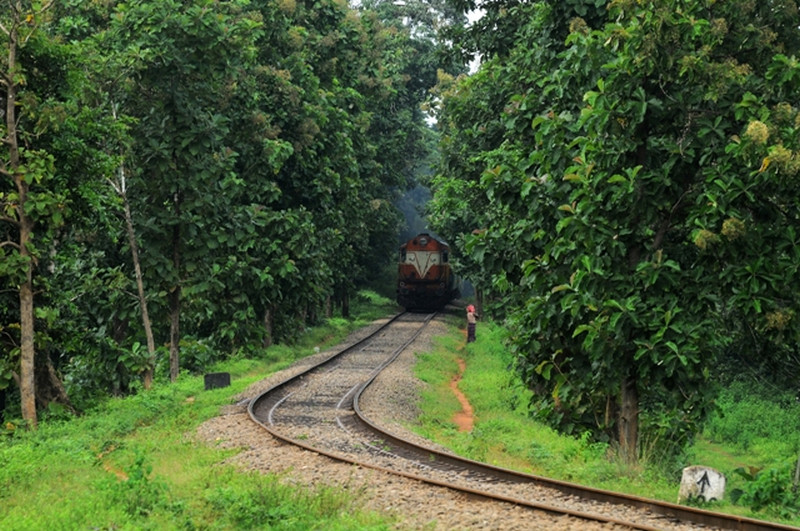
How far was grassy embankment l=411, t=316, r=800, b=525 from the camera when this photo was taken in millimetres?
10195

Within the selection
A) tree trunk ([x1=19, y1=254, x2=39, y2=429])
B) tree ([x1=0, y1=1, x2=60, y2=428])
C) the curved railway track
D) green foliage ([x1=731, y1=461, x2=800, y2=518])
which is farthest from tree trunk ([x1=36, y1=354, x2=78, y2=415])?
green foliage ([x1=731, y1=461, x2=800, y2=518])

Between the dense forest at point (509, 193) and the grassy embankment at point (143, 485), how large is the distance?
1844 millimetres

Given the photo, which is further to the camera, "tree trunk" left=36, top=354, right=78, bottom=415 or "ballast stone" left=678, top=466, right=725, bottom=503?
"tree trunk" left=36, top=354, right=78, bottom=415

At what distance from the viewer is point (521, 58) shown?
18.1 meters

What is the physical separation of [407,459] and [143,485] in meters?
3.88

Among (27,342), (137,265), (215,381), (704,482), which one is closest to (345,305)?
(137,265)

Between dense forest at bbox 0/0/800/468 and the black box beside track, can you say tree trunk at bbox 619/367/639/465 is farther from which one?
the black box beside track

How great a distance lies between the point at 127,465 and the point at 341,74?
2390 cm

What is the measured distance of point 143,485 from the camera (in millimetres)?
9445

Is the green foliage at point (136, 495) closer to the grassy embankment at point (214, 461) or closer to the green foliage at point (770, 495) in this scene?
the grassy embankment at point (214, 461)

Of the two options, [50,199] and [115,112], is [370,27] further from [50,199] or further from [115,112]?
[50,199]

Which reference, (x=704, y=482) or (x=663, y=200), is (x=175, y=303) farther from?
(x=704, y=482)

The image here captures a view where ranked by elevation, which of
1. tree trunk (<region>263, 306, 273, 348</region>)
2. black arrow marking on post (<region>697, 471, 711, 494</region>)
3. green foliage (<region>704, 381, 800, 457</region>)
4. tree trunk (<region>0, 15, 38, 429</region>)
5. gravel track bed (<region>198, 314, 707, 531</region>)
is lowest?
green foliage (<region>704, 381, 800, 457</region>)

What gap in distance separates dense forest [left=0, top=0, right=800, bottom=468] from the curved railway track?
2499mm
